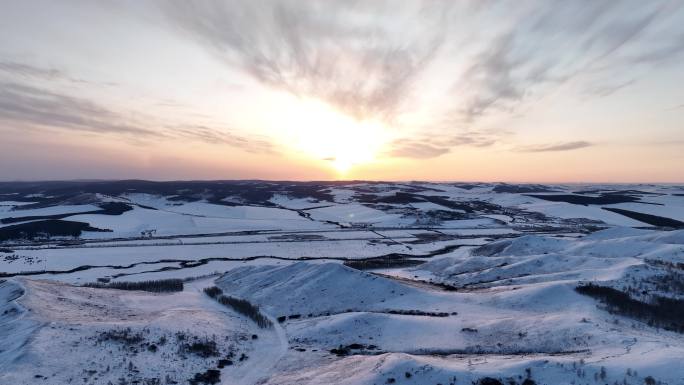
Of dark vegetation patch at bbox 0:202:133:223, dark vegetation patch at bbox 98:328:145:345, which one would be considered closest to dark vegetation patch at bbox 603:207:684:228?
dark vegetation patch at bbox 98:328:145:345

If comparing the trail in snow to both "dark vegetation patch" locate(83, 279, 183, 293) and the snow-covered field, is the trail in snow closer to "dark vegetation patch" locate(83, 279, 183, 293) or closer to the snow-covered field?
the snow-covered field

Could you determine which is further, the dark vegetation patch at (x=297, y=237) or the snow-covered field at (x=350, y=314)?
the dark vegetation patch at (x=297, y=237)

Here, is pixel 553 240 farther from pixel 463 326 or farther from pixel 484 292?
pixel 463 326

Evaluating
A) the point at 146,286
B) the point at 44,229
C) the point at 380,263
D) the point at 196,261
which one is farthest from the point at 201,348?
the point at 44,229

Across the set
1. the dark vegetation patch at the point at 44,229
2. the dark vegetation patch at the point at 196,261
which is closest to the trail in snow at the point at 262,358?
the dark vegetation patch at the point at 196,261

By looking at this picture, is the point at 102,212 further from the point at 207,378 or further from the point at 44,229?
the point at 207,378

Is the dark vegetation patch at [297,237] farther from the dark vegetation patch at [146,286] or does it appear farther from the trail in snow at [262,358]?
A: the trail in snow at [262,358]

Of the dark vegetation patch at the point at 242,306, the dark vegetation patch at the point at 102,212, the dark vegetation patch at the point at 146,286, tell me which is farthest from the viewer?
the dark vegetation patch at the point at 102,212
